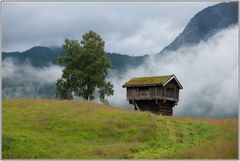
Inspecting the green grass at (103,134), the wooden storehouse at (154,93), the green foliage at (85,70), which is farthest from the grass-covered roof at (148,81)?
the green foliage at (85,70)

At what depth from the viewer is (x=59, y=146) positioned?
1356 inches

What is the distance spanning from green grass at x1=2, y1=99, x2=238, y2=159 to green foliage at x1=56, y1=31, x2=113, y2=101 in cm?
2062

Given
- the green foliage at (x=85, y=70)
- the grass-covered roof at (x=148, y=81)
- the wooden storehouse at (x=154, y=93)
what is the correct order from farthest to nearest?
the green foliage at (x=85, y=70), the wooden storehouse at (x=154, y=93), the grass-covered roof at (x=148, y=81)

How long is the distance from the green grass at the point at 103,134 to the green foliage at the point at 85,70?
20.6m

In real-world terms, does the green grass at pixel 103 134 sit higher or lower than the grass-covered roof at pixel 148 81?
lower

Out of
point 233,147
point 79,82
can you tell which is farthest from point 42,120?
point 79,82

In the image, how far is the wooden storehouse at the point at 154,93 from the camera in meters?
54.9

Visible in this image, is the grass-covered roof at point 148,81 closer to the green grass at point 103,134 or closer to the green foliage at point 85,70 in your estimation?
the green grass at point 103,134

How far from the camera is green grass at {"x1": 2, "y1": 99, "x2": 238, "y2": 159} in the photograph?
107ft

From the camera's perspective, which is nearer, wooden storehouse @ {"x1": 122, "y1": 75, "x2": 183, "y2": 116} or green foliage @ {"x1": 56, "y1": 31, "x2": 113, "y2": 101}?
wooden storehouse @ {"x1": 122, "y1": 75, "x2": 183, "y2": 116}

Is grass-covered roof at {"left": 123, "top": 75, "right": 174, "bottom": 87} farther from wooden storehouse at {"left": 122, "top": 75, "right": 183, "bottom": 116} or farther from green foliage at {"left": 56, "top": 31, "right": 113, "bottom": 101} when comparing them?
green foliage at {"left": 56, "top": 31, "right": 113, "bottom": 101}

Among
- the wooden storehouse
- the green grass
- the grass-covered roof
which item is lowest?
the green grass

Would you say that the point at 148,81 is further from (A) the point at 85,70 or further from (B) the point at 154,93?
(A) the point at 85,70

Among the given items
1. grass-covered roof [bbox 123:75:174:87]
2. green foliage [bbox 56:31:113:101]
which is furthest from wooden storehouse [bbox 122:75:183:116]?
green foliage [bbox 56:31:113:101]
